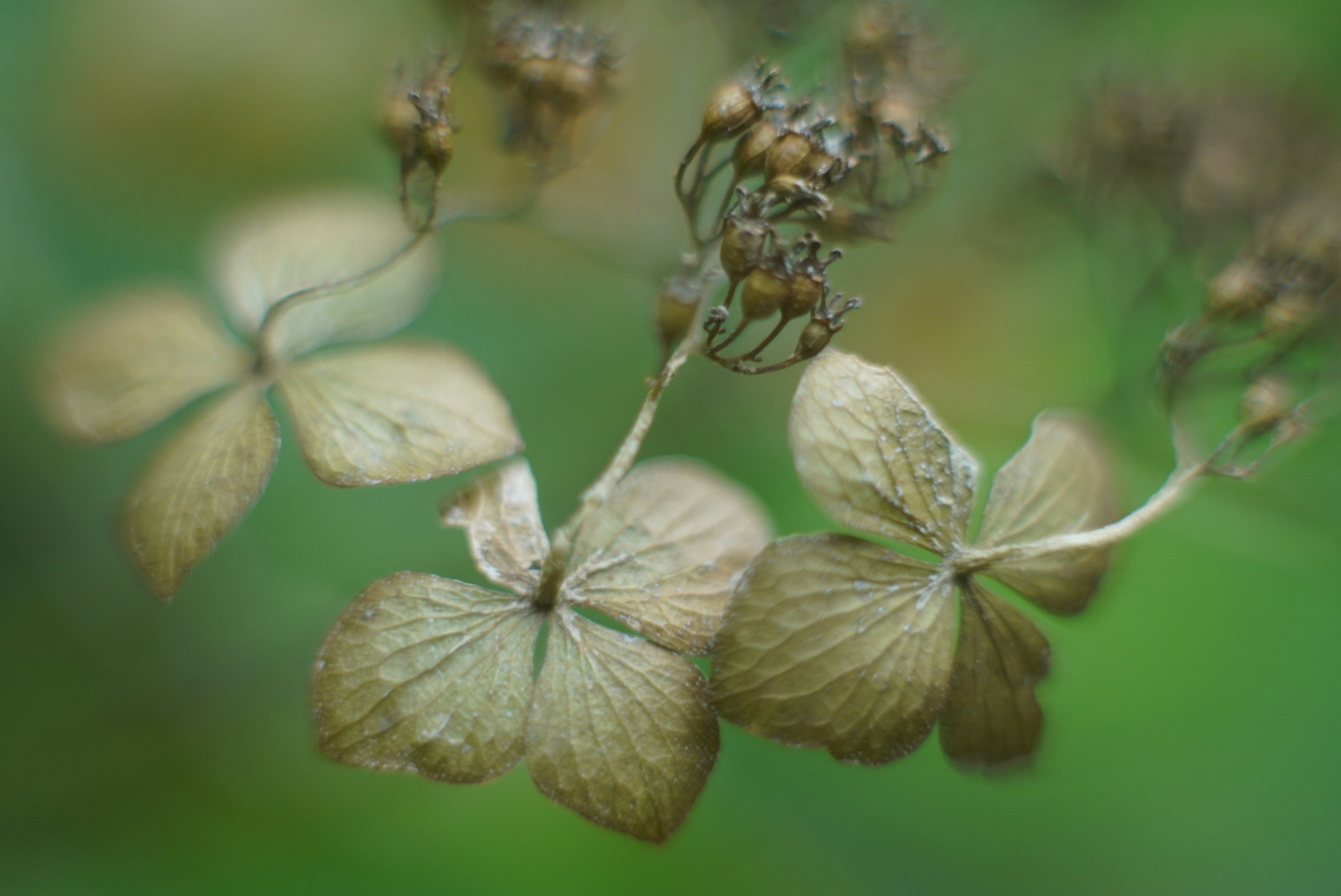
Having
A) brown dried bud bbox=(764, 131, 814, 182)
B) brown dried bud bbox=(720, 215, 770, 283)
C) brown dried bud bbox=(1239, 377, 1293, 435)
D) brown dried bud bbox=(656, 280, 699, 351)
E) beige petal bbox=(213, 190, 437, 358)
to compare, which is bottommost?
beige petal bbox=(213, 190, 437, 358)

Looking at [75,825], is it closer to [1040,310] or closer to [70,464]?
[70,464]

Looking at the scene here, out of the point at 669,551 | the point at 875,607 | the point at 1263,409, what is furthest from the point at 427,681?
the point at 1263,409

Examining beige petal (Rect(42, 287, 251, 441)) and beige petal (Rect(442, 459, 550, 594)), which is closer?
beige petal (Rect(442, 459, 550, 594))

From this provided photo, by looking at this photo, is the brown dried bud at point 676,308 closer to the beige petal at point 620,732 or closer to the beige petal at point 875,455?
the beige petal at point 875,455

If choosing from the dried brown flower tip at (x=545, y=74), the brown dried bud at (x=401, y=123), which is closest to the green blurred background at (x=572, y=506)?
the dried brown flower tip at (x=545, y=74)

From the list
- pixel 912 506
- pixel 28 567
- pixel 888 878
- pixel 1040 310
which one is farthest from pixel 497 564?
pixel 1040 310

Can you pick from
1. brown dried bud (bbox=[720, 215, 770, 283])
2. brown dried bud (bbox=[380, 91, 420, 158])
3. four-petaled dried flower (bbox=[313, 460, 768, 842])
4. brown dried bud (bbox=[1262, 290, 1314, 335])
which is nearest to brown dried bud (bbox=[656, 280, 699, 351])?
brown dried bud (bbox=[720, 215, 770, 283])

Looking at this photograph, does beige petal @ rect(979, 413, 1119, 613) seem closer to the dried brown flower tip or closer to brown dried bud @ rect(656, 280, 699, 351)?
brown dried bud @ rect(656, 280, 699, 351)
